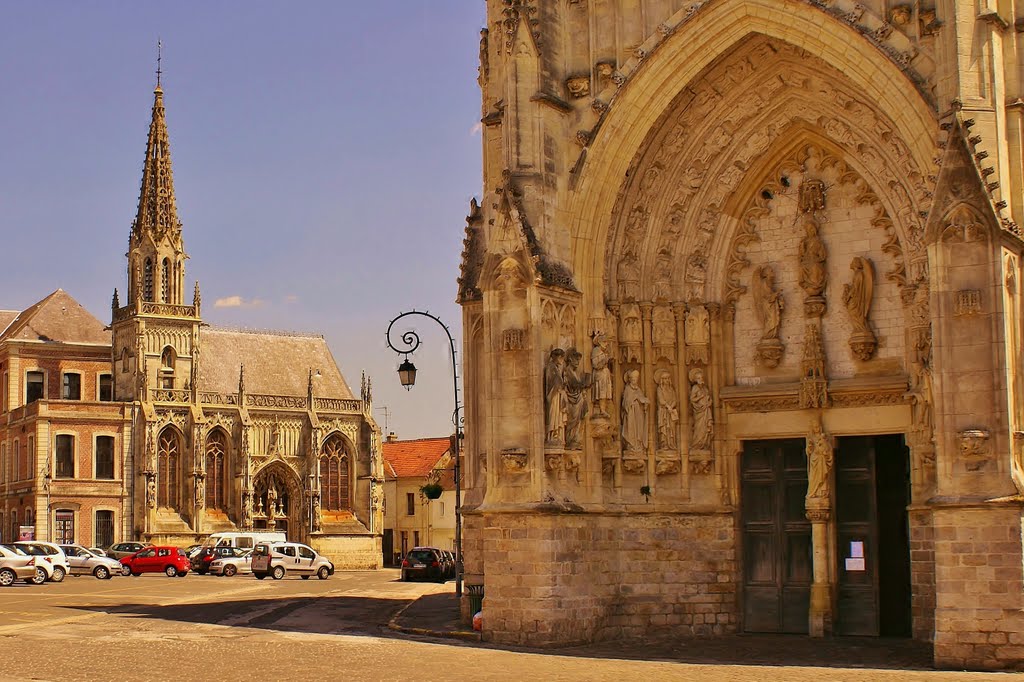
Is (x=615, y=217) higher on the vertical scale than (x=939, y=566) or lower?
higher

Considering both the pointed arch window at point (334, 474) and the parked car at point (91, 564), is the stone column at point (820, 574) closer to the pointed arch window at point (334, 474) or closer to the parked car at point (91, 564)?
the parked car at point (91, 564)

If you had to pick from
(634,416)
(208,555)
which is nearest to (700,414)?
(634,416)

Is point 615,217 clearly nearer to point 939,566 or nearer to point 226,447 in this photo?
point 939,566

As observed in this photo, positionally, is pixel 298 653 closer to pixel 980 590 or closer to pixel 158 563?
pixel 980 590

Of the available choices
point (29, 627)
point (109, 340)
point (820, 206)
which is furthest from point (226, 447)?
point (820, 206)

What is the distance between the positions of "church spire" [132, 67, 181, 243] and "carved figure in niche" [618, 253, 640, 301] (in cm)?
5117

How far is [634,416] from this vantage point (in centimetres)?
2028

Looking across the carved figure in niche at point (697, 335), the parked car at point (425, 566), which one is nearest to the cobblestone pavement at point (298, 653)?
the carved figure in niche at point (697, 335)

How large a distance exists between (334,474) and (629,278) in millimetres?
50680

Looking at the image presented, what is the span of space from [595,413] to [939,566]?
5.50 metres

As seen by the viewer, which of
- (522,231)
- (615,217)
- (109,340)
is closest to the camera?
(522,231)

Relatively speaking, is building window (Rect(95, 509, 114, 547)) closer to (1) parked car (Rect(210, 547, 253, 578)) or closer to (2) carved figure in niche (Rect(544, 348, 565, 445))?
(1) parked car (Rect(210, 547, 253, 578))

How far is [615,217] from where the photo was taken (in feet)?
67.5

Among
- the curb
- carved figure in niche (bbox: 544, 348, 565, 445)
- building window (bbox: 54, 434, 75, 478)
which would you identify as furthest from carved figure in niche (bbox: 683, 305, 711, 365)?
building window (bbox: 54, 434, 75, 478)
